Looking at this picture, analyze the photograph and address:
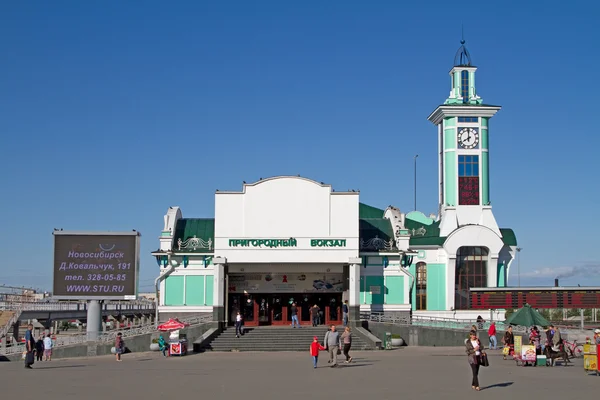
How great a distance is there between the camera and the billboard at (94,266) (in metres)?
41.8

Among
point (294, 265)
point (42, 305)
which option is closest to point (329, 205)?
point (294, 265)

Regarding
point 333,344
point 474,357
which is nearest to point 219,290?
point 333,344

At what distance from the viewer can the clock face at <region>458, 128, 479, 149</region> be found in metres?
56.0

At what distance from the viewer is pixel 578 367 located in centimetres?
2862

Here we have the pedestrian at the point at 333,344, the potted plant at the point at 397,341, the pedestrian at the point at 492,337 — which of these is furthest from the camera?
the potted plant at the point at 397,341

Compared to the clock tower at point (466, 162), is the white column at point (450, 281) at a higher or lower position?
lower

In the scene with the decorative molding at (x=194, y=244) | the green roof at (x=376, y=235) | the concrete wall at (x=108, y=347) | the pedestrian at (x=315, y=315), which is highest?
the green roof at (x=376, y=235)

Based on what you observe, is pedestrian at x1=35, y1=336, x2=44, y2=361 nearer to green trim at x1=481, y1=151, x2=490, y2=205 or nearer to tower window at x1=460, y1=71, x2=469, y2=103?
green trim at x1=481, y1=151, x2=490, y2=205

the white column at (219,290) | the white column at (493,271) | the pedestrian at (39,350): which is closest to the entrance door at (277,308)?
the white column at (219,290)

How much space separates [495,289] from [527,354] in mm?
20279

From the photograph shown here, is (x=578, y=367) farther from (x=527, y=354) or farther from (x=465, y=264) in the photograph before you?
(x=465, y=264)

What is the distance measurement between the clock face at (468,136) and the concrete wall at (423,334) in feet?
56.8

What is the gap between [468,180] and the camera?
183ft

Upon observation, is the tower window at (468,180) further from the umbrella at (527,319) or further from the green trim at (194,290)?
the green trim at (194,290)
